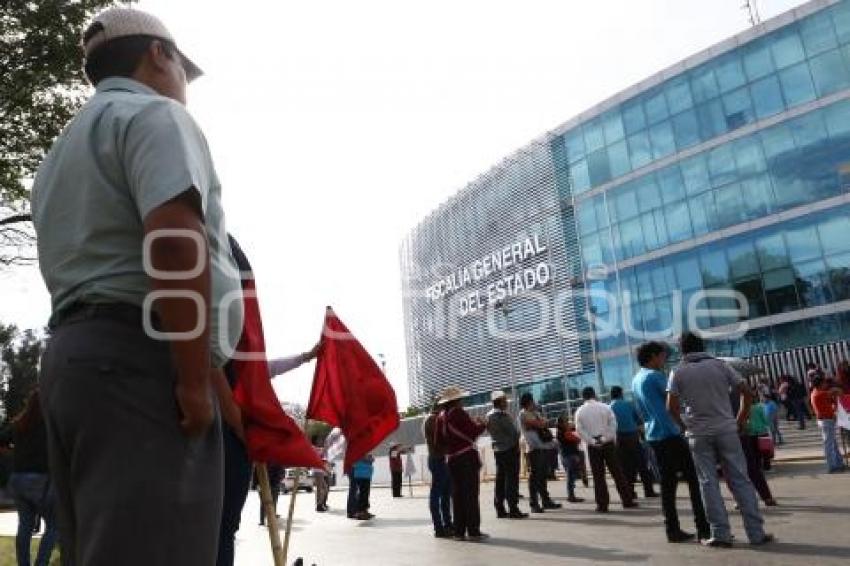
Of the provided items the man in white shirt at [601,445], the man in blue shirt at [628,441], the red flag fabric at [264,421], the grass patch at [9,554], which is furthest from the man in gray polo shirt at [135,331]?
the man in blue shirt at [628,441]

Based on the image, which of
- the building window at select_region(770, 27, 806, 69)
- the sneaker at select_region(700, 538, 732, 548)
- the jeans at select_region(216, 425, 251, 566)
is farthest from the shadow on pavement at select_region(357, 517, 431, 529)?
the building window at select_region(770, 27, 806, 69)

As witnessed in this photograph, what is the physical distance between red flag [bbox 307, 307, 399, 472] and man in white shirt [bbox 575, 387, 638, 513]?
5.59 m

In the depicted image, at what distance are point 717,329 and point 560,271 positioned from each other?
10203 mm

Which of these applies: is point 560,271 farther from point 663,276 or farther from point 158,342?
point 158,342

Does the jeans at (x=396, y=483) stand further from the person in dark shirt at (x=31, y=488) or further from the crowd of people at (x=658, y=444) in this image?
the person in dark shirt at (x=31, y=488)

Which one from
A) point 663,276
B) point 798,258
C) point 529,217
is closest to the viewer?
point 798,258

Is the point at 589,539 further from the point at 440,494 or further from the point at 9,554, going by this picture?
the point at 9,554

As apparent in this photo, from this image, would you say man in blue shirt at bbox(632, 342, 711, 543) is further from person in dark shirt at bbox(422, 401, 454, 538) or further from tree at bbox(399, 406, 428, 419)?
tree at bbox(399, 406, 428, 419)

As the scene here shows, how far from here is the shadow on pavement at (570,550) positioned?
573cm

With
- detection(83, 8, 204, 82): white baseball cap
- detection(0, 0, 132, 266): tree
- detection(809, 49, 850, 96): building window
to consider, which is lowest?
detection(83, 8, 204, 82): white baseball cap

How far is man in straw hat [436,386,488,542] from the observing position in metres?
8.02

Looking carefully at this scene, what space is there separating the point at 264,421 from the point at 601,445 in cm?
821

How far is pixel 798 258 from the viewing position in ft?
98.3

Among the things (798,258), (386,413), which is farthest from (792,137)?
(386,413)
